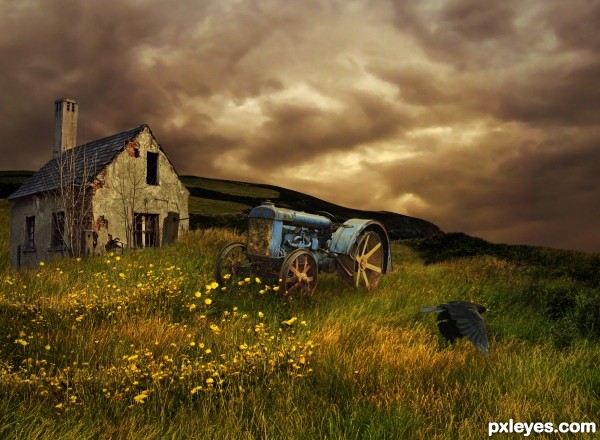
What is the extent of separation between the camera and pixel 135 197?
17.7 m

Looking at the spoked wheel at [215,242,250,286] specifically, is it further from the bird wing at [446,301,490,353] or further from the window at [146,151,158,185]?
the window at [146,151,158,185]

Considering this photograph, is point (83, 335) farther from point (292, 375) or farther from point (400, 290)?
point (400, 290)

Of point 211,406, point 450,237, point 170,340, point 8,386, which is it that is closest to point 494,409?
point 211,406

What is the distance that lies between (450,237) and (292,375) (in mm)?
18257

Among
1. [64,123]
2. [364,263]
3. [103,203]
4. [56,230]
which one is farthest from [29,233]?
[364,263]

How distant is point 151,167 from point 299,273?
41.9ft

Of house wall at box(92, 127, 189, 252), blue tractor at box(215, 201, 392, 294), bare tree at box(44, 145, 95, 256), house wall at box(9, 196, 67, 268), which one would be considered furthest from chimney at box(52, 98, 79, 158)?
blue tractor at box(215, 201, 392, 294)

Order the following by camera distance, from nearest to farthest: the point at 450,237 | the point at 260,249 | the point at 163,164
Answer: the point at 260,249 → the point at 163,164 → the point at 450,237

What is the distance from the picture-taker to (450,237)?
21.5 metres

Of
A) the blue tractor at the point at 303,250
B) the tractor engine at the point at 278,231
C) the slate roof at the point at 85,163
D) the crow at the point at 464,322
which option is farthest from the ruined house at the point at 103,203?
the crow at the point at 464,322

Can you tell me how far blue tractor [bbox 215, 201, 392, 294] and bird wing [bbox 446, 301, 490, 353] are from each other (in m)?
3.04

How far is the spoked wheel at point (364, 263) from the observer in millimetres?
8828

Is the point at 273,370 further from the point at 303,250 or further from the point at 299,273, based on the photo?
the point at 303,250

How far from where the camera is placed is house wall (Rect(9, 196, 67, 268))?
1808 centimetres
